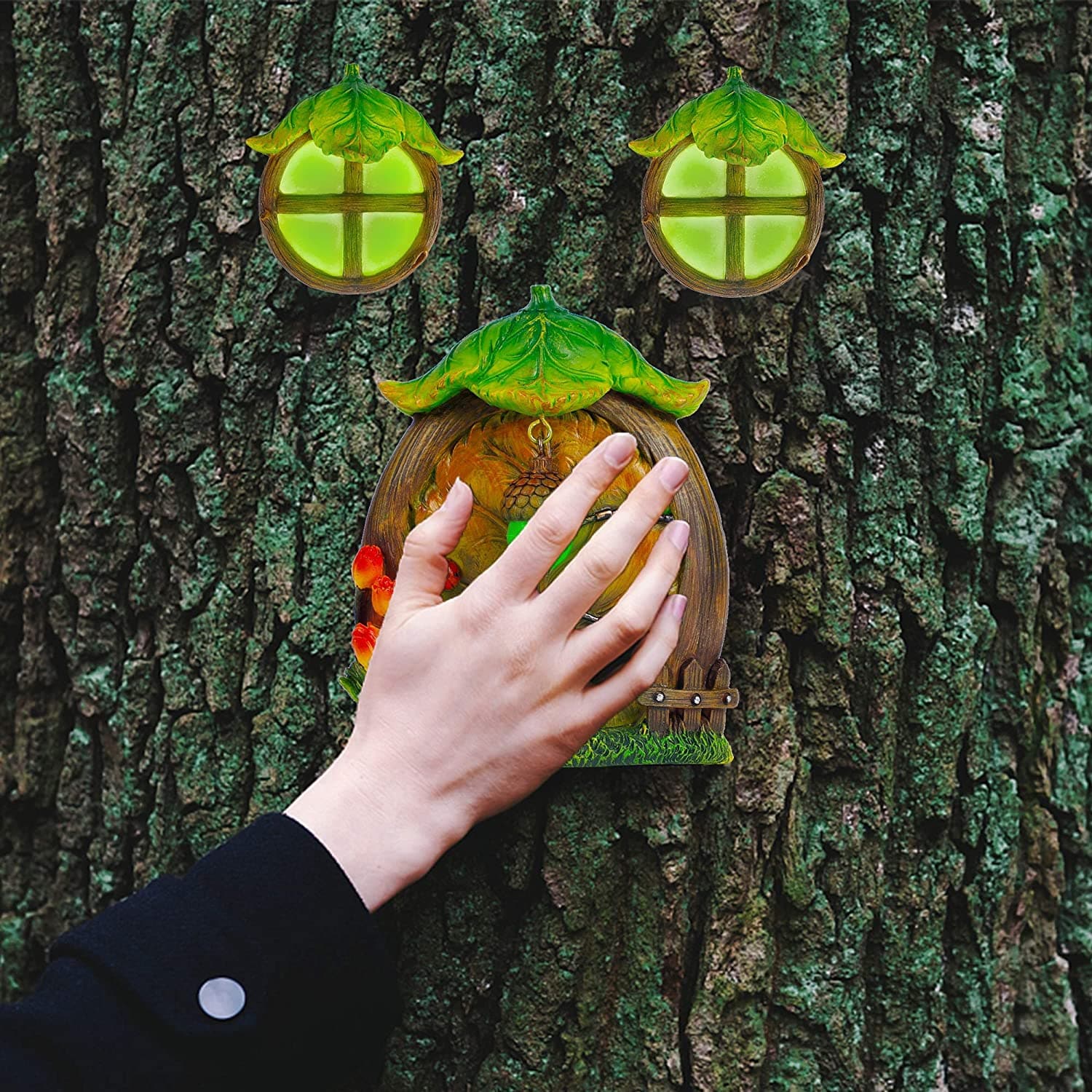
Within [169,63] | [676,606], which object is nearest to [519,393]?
[676,606]

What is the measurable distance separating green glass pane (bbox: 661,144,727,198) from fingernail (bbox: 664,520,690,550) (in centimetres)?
34

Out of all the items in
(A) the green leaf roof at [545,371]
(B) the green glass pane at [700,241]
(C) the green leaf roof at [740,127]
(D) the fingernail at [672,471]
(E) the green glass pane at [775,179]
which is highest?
(C) the green leaf roof at [740,127]

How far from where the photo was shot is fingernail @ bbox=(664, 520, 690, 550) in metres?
1.13

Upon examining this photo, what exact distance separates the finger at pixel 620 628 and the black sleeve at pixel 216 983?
292mm

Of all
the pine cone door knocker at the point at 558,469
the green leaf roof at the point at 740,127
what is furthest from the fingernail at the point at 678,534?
the green leaf roof at the point at 740,127

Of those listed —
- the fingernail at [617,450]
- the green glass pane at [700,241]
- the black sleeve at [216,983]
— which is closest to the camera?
the black sleeve at [216,983]

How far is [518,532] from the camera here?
1.14 meters

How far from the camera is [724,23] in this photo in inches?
47.0

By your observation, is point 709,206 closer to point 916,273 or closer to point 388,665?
point 916,273

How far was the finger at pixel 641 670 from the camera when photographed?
1088 millimetres

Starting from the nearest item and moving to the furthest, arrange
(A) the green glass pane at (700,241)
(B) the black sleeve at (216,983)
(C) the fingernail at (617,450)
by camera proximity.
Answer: (B) the black sleeve at (216,983), (C) the fingernail at (617,450), (A) the green glass pane at (700,241)

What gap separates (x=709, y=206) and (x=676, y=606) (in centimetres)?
41

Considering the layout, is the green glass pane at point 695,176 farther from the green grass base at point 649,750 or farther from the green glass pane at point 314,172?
the green grass base at point 649,750

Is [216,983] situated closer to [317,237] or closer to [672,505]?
[672,505]
